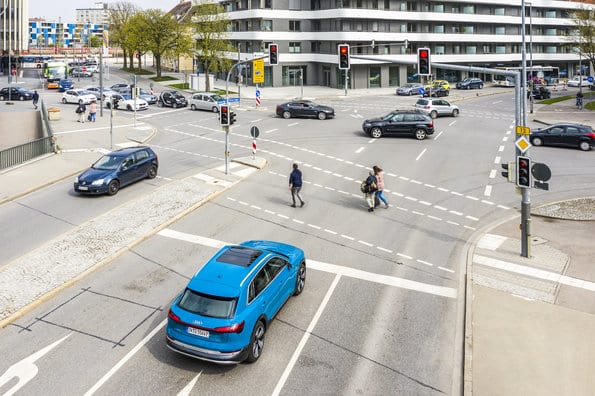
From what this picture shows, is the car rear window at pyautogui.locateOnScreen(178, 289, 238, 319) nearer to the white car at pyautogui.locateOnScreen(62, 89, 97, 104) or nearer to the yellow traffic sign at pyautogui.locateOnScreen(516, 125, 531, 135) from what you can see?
the yellow traffic sign at pyautogui.locateOnScreen(516, 125, 531, 135)

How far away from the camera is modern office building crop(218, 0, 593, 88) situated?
229 feet

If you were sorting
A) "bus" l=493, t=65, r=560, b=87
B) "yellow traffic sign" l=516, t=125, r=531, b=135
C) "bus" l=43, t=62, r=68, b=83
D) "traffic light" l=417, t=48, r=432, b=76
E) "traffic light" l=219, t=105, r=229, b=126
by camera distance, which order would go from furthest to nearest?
"bus" l=43, t=62, r=68, b=83, "bus" l=493, t=65, r=560, b=87, "traffic light" l=219, t=105, r=229, b=126, "traffic light" l=417, t=48, r=432, b=76, "yellow traffic sign" l=516, t=125, r=531, b=135

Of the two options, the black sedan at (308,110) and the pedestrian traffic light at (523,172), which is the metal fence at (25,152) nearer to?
the black sedan at (308,110)

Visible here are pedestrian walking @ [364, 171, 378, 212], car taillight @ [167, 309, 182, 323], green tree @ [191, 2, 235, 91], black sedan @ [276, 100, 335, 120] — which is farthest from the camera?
green tree @ [191, 2, 235, 91]

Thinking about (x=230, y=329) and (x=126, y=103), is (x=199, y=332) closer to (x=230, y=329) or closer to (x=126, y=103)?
(x=230, y=329)

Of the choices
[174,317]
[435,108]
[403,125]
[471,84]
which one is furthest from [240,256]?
[471,84]

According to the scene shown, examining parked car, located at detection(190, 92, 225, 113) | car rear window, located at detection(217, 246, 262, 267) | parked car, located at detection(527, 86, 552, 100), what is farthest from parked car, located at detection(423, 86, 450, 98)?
car rear window, located at detection(217, 246, 262, 267)

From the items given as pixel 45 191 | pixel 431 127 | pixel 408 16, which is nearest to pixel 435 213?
pixel 431 127

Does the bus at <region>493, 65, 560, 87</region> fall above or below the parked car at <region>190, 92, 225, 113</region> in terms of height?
above

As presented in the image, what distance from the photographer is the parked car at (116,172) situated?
2134 centimetres

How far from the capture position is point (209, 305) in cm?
978

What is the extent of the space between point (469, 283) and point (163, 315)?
7733 millimetres

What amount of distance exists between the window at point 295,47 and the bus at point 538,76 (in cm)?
3027

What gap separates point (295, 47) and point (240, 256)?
65.7 metres
